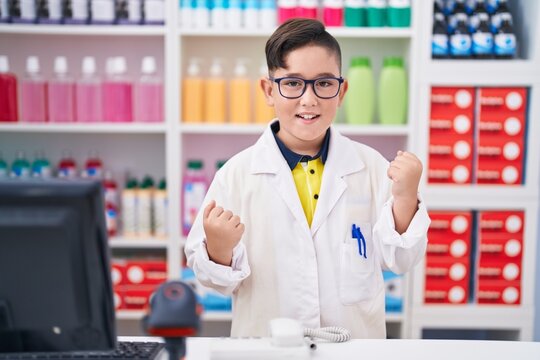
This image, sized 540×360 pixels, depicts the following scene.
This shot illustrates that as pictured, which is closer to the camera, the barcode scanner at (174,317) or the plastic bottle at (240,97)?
the barcode scanner at (174,317)

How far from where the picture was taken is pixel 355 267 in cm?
156

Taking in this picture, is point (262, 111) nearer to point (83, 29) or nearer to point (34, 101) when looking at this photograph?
point (83, 29)

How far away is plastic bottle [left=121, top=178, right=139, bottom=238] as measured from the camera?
9.16ft

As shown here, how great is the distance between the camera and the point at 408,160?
139cm

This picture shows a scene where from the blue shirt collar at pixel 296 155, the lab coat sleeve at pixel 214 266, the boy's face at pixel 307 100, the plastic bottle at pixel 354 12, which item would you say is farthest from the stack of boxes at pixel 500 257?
the lab coat sleeve at pixel 214 266

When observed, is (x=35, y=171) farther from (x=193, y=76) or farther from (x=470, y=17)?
(x=470, y=17)

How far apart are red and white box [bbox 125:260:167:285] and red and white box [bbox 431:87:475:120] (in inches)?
53.6

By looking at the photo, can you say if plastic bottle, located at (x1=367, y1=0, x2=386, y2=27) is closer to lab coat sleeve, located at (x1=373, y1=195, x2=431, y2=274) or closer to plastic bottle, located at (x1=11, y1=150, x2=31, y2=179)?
lab coat sleeve, located at (x1=373, y1=195, x2=431, y2=274)

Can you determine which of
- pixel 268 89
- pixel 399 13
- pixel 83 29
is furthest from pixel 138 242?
pixel 399 13

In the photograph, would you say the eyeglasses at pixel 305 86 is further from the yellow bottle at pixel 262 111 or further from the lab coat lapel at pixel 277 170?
the yellow bottle at pixel 262 111

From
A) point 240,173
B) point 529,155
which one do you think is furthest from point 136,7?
point 529,155

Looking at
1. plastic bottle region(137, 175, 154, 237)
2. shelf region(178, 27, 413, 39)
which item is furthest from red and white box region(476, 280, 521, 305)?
plastic bottle region(137, 175, 154, 237)

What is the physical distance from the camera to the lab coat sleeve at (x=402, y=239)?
4.62 feet

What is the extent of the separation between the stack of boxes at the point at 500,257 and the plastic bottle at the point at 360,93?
0.66 meters
